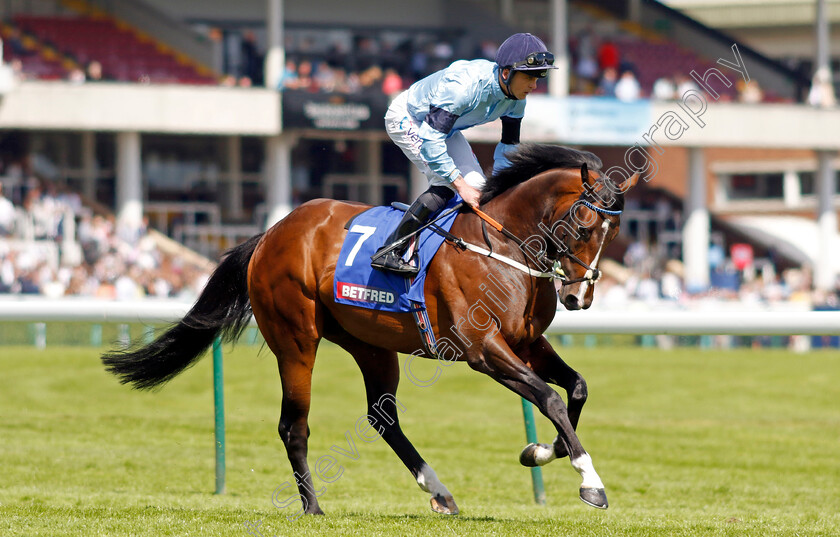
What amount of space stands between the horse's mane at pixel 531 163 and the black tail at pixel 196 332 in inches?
56.5

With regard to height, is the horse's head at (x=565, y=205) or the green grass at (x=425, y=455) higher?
the horse's head at (x=565, y=205)

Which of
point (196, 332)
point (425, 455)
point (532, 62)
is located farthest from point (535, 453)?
point (425, 455)

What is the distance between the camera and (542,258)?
15.2 ft

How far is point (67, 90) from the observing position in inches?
768

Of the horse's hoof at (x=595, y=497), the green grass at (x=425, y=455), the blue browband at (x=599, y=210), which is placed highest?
the blue browband at (x=599, y=210)

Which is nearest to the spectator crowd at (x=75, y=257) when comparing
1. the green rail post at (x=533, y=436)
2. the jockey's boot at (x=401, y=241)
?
the green rail post at (x=533, y=436)

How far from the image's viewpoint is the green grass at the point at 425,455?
4.64m

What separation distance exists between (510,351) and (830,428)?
563 cm

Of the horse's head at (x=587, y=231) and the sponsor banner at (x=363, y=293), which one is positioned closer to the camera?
the horse's head at (x=587, y=231)

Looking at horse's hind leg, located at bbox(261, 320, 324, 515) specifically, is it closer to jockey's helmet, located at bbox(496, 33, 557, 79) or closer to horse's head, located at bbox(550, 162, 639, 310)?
horse's head, located at bbox(550, 162, 639, 310)

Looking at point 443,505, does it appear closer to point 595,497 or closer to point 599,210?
point 595,497

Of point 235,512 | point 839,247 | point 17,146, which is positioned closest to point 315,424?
point 235,512

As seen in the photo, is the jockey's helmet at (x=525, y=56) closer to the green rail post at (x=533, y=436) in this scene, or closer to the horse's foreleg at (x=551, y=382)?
the horse's foreleg at (x=551, y=382)

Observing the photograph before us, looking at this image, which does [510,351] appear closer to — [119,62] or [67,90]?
[67,90]
